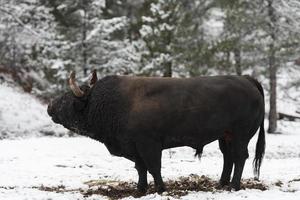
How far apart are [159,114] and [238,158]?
175cm

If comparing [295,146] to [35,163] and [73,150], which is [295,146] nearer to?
[73,150]

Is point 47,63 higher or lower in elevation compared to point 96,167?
higher

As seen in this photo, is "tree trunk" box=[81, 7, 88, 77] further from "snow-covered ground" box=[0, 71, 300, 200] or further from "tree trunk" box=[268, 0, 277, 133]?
"tree trunk" box=[268, 0, 277, 133]

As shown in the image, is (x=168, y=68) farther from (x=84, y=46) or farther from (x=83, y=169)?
(x=83, y=169)

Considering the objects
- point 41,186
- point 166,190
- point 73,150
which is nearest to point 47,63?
point 73,150

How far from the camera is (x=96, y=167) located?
1449 cm

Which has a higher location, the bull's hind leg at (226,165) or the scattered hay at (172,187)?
the bull's hind leg at (226,165)

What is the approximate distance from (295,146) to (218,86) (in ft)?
49.8

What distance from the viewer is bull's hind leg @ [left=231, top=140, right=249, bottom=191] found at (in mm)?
9273

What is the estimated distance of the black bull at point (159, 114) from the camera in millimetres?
8875

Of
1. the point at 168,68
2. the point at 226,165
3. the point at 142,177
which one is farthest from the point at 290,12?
the point at 142,177

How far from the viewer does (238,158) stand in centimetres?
944

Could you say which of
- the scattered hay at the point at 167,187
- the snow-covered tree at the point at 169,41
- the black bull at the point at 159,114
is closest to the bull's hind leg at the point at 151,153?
the black bull at the point at 159,114

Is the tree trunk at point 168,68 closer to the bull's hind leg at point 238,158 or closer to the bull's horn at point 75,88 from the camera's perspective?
the bull's hind leg at point 238,158
